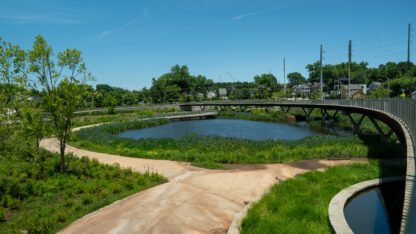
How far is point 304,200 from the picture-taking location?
12977mm

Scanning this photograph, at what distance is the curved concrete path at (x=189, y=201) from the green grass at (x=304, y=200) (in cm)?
97

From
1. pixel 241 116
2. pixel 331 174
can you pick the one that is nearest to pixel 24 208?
pixel 331 174

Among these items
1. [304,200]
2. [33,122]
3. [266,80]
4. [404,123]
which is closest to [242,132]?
[404,123]

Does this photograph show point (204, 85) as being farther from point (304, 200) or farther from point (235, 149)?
point (304, 200)

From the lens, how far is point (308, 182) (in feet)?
51.6

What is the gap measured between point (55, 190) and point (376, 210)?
45.8 ft

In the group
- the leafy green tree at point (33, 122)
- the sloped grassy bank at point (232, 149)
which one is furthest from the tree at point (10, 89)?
the sloped grassy bank at point (232, 149)

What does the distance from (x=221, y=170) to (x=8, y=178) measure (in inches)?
444

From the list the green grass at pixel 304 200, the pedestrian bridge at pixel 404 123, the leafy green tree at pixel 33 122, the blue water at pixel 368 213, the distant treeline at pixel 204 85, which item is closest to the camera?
the pedestrian bridge at pixel 404 123

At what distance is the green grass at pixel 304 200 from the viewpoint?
34.1 ft

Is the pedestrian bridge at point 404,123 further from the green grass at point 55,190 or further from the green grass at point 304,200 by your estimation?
the green grass at point 55,190

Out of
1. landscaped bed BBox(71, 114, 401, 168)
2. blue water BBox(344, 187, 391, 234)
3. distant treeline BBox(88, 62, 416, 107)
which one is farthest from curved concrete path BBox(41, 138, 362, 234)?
distant treeline BBox(88, 62, 416, 107)

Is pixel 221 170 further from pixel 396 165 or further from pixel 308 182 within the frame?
pixel 396 165

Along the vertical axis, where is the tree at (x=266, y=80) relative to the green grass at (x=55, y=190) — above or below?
above
